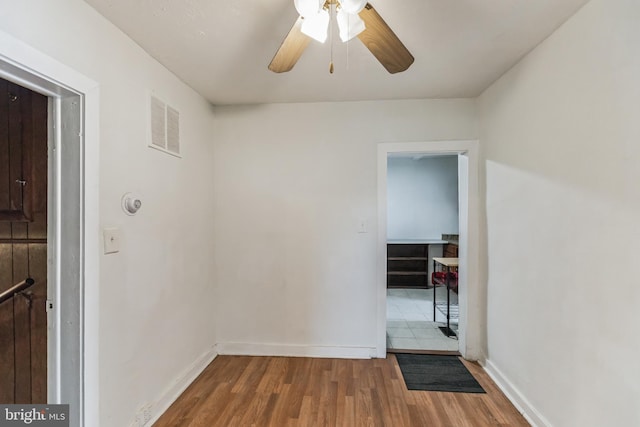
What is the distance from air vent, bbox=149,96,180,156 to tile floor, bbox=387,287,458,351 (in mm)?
2582

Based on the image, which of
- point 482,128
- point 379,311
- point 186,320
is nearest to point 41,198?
point 186,320

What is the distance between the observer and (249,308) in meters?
2.78

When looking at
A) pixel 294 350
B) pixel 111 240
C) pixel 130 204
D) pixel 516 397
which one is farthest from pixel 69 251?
pixel 516 397

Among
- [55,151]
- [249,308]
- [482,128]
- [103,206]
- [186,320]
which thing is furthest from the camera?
[249,308]

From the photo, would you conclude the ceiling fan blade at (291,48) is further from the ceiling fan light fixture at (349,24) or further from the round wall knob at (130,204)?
the round wall knob at (130,204)

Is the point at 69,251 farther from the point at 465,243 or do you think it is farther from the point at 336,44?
the point at 465,243

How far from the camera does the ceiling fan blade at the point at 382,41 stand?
1169 mm

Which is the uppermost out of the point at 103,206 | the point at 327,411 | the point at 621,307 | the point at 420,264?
the point at 103,206

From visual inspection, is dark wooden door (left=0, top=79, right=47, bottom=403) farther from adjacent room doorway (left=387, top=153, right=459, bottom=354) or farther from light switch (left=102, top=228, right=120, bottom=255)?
adjacent room doorway (left=387, top=153, right=459, bottom=354)

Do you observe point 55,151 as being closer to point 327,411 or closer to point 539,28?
point 327,411

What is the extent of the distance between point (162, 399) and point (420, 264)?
4216 mm

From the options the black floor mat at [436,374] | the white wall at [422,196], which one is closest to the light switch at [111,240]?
the black floor mat at [436,374]

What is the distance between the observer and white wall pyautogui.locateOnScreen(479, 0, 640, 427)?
1.21m

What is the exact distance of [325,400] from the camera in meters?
2.06
